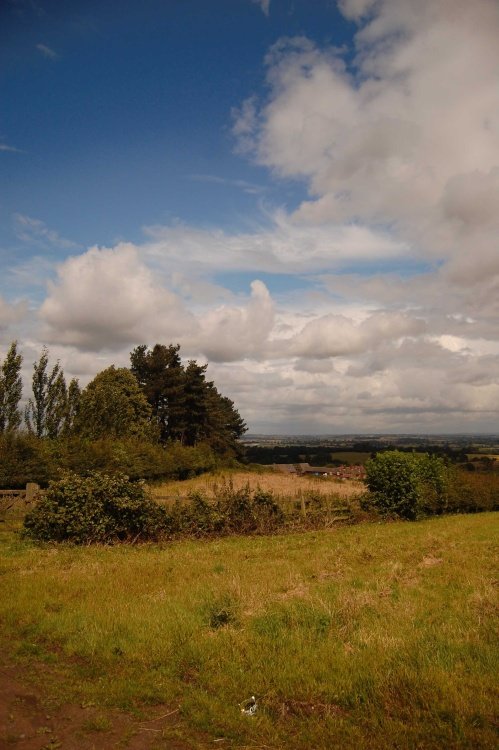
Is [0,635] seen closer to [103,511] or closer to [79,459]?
[103,511]

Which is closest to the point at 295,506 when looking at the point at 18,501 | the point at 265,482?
the point at 18,501

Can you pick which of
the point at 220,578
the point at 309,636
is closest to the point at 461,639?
the point at 309,636

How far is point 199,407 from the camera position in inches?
2299

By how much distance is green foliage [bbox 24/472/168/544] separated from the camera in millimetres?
15539

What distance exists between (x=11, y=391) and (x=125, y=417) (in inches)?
529

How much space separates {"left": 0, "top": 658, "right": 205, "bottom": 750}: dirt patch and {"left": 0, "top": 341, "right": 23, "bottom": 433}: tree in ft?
101

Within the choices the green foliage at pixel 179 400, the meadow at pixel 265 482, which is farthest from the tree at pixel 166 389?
the meadow at pixel 265 482

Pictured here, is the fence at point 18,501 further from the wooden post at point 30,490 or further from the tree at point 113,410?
the tree at point 113,410

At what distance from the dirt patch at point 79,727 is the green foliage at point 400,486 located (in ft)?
66.6

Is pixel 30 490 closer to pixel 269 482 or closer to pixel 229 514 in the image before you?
pixel 229 514

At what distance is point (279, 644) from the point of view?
6684 millimetres

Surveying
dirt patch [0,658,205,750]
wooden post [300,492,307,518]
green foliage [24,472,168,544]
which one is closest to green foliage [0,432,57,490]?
green foliage [24,472,168,544]

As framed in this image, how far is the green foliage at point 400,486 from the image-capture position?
960 inches

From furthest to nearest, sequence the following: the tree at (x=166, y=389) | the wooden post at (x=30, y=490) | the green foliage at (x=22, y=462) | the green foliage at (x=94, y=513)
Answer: the tree at (x=166, y=389) → the green foliage at (x=22, y=462) → the wooden post at (x=30, y=490) → the green foliage at (x=94, y=513)
